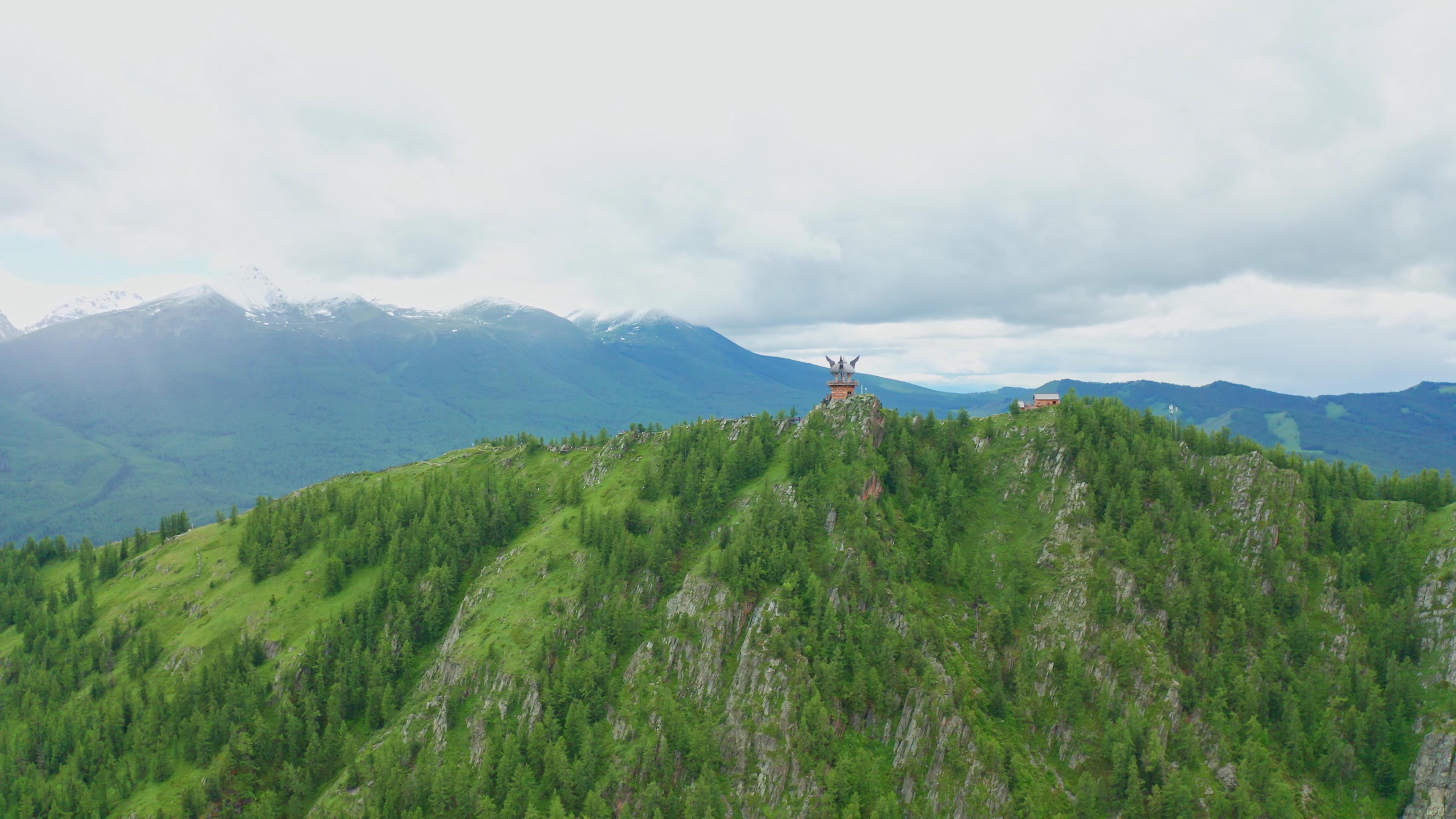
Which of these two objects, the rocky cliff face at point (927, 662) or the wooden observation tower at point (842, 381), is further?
the wooden observation tower at point (842, 381)

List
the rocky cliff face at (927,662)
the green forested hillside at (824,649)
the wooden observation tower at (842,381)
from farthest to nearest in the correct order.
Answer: the wooden observation tower at (842,381) → the green forested hillside at (824,649) → the rocky cliff face at (927,662)

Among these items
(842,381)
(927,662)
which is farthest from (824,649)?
(842,381)

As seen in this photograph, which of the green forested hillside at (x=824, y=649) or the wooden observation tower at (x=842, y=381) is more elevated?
the wooden observation tower at (x=842, y=381)

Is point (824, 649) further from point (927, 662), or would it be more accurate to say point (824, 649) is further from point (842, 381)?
point (842, 381)

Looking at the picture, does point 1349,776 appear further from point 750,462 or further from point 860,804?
point 750,462

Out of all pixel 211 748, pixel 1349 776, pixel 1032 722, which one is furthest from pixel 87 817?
pixel 1349 776

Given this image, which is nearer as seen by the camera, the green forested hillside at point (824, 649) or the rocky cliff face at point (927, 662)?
the rocky cliff face at point (927, 662)

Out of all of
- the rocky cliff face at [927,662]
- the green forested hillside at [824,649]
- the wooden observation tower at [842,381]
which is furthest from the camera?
the wooden observation tower at [842,381]
